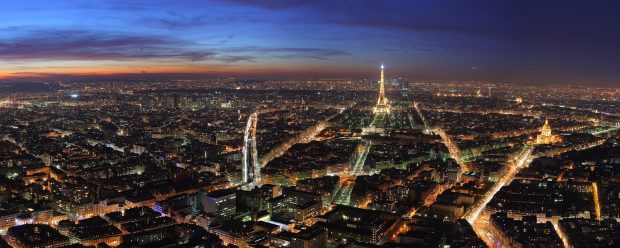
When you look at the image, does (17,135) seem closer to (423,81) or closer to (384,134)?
(384,134)

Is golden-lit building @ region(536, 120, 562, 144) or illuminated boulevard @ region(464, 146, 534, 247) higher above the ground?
golden-lit building @ region(536, 120, 562, 144)

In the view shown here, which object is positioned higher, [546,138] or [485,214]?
[546,138]

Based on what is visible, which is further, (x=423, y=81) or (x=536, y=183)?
(x=423, y=81)

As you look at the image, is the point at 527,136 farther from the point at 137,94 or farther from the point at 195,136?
the point at 137,94

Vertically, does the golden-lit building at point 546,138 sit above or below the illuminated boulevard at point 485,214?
above

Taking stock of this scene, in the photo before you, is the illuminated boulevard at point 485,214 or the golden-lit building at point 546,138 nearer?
the illuminated boulevard at point 485,214

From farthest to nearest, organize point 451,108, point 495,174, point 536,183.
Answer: point 451,108
point 495,174
point 536,183

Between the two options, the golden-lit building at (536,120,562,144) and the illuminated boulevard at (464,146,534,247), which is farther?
the golden-lit building at (536,120,562,144)

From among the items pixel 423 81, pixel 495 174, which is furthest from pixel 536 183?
pixel 423 81

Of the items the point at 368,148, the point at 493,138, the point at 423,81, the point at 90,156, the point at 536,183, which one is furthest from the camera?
the point at 423,81

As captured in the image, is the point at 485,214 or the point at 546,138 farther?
the point at 546,138
